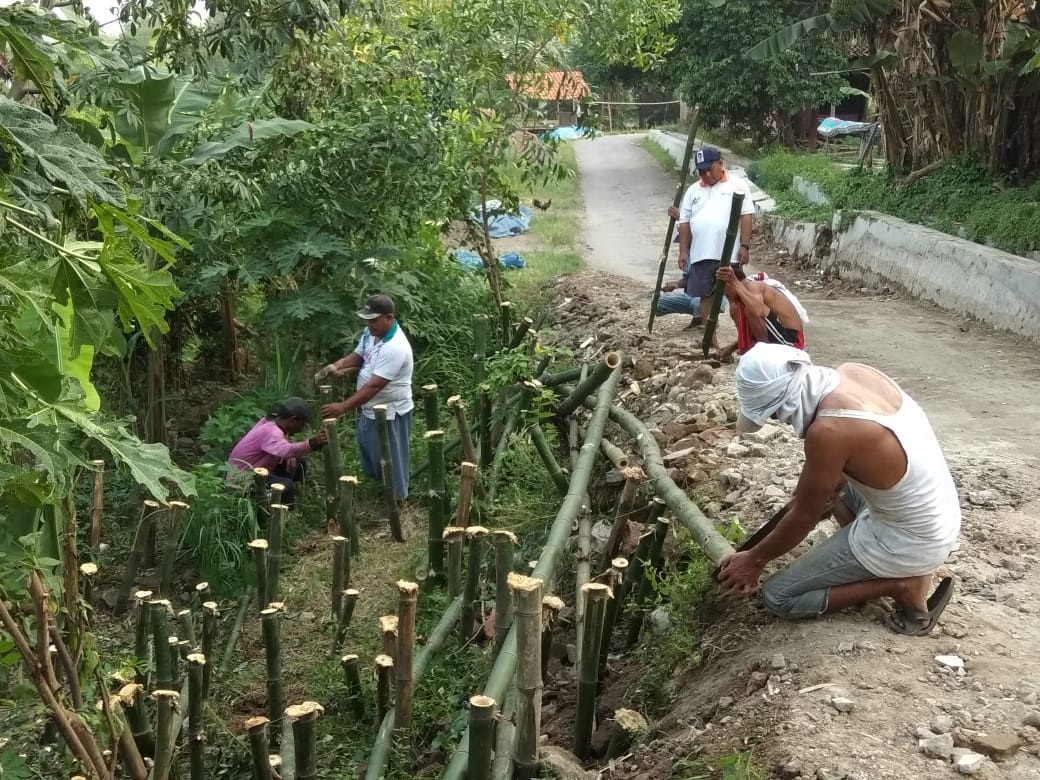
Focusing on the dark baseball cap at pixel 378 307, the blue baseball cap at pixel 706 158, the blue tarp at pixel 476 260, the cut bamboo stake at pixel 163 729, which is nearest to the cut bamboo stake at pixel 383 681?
the cut bamboo stake at pixel 163 729

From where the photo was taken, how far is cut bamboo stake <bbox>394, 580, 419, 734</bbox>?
348 cm

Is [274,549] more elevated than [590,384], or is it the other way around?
[590,384]

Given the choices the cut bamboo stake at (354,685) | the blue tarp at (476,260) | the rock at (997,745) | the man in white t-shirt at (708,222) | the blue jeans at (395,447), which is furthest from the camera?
the blue tarp at (476,260)

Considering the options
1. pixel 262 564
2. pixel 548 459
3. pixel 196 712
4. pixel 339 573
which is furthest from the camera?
pixel 548 459

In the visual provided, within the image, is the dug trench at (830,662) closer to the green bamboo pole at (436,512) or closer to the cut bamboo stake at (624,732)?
the cut bamboo stake at (624,732)

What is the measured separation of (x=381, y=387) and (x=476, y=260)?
5.15 meters

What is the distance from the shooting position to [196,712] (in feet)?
12.7

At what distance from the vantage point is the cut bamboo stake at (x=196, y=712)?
3770 mm

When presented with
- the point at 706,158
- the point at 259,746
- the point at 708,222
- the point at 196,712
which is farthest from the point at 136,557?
the point at 706,158

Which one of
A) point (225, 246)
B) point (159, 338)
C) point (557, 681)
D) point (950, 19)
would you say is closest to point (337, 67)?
point (225, 246)

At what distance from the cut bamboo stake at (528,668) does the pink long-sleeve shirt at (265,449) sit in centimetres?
366

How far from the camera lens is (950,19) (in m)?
11.9

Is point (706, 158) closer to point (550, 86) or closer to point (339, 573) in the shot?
point (550, 86)

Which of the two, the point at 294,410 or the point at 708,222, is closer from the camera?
the point at 294,410
